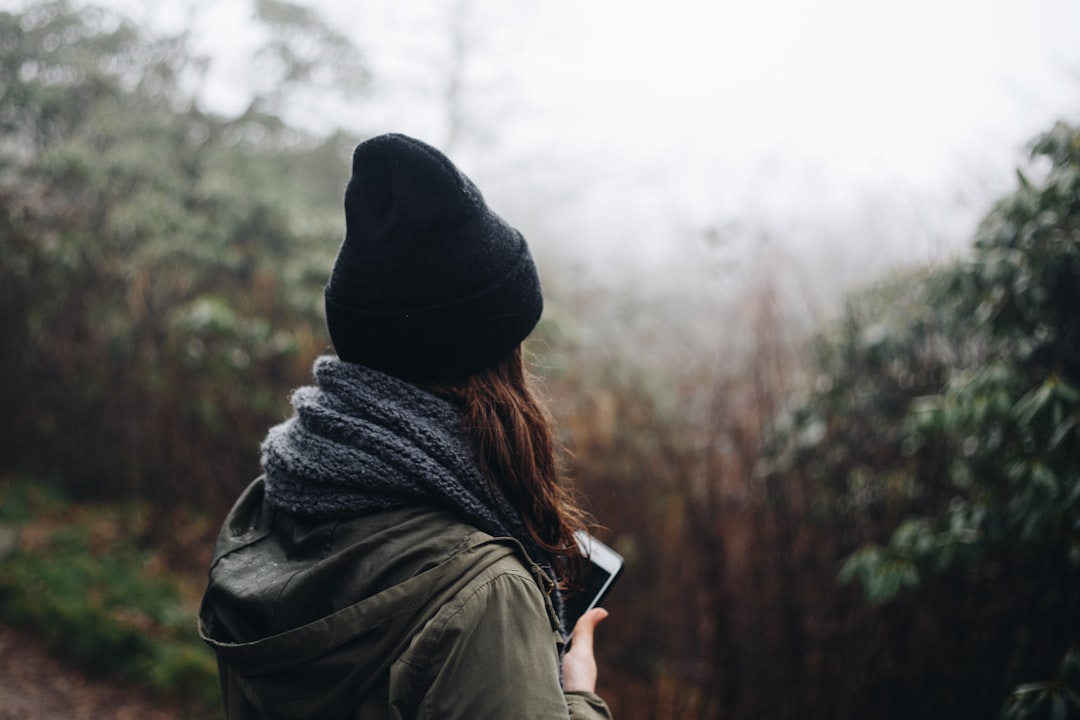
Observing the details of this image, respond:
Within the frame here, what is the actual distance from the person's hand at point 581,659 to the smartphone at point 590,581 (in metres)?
0.03

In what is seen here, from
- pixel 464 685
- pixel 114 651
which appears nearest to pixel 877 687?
pixel 464 685

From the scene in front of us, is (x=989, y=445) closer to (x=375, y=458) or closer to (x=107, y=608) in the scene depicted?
(x=375, y=458)

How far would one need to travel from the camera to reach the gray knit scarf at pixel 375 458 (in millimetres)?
1068

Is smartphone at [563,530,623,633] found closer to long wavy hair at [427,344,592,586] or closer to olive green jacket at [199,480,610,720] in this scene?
long wavy hair at [427,344,592,586]

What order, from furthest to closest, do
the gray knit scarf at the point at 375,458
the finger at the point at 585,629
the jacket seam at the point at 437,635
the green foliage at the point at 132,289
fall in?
1. the green foliage at the point at 132,289
2. the finger at the point at 585,629
3. the gray knit scarf at the point at 375,458
4. the jacket seam at the point at 437,635

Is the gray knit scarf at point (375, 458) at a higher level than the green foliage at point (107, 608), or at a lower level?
higher

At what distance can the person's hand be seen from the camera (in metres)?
1.25

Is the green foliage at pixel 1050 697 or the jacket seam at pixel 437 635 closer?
the jacket seam at pixel 437 635

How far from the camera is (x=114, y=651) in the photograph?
150 inches

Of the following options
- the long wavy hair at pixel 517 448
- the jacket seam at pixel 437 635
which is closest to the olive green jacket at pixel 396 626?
the jacket seam at pixel 437 635

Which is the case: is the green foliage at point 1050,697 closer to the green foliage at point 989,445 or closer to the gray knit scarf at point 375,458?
the green foliage at point 989,445

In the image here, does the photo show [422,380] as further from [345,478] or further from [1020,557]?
[1020,557]

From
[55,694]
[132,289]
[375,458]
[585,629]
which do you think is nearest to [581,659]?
[585,629]

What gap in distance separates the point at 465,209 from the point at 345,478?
1.57 feet
